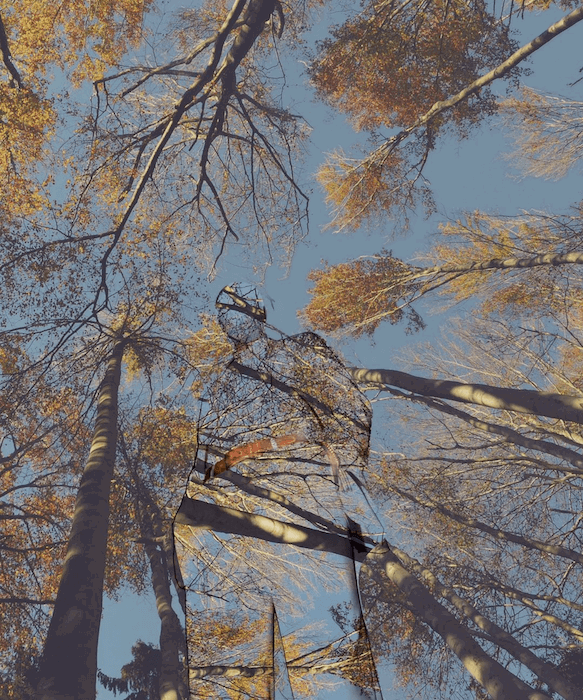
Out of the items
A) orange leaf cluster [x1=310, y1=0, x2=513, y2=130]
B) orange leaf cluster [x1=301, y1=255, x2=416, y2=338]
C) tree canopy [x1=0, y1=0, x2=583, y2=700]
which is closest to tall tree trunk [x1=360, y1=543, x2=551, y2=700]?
tree canopy [x1=0, y1=0, x2=583, y2=700]

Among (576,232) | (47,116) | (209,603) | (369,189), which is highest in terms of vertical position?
(369,189)

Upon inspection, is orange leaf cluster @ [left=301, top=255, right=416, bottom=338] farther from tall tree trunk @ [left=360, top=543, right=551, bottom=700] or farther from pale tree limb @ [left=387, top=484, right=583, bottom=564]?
tall tree trunk @ [left=360, top=543, right=551, bottom=700]

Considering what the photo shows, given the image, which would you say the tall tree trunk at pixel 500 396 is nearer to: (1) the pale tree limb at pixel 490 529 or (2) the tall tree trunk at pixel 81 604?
(1) the pale tree limb at pixel 490 529

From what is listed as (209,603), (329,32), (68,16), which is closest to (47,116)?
(68,16)

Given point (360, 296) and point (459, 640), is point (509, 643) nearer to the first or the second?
point (459, 640)

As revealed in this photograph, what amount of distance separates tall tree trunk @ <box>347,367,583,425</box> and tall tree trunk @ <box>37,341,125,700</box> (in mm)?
2856

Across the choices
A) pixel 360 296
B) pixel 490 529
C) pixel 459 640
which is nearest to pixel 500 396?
pixel 459 640

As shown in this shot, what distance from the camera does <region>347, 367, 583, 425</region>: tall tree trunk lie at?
11.7 ft

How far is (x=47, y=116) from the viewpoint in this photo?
20.2 ft

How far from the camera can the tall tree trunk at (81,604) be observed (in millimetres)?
3137

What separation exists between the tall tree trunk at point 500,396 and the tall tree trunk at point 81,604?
9.37 ft

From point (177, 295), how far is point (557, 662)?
584 centimetres

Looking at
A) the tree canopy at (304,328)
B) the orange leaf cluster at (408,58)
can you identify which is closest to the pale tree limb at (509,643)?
the tree canopy at (304,328)

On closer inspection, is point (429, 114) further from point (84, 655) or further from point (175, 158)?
point (84, 655)
